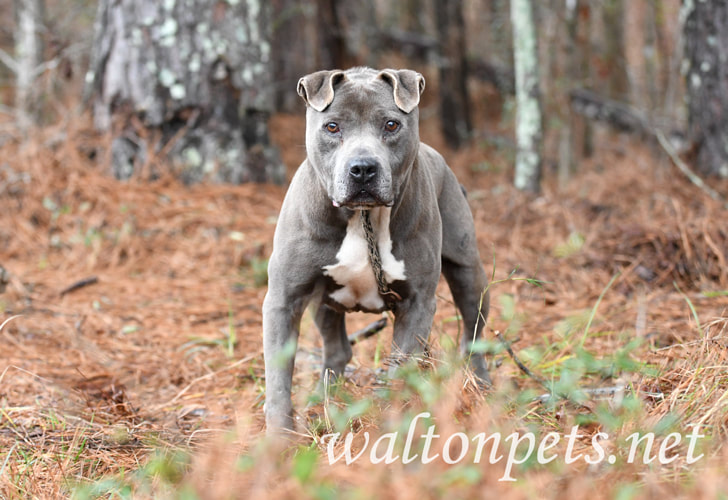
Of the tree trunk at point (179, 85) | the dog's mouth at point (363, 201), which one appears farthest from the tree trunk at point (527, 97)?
the dog's mouth at point (363, 201)

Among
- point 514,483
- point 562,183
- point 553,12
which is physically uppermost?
point 553,12

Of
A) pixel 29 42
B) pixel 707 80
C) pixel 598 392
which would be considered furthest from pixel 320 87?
pixel 29 42

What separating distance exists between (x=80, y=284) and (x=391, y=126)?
3456mm

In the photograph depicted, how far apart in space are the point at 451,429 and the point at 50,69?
710 centimetres

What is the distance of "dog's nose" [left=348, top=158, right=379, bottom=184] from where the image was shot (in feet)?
10.6

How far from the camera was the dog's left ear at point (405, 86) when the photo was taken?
3512 millimetres

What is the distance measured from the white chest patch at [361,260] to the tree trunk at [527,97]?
16.4 feet

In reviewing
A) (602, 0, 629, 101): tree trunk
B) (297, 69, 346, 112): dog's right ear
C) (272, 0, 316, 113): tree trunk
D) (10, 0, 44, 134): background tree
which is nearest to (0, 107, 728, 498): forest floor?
(297, 69, 346, 112): dog's right ear

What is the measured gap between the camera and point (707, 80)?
22.5 feet

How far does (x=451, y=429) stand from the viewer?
2.35 m

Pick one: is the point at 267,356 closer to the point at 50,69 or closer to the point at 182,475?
the point at 182,475

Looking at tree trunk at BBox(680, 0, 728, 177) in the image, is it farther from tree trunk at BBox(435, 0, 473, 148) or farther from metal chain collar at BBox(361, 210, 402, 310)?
tree trunk at BBox(435, 0, 473, 148)

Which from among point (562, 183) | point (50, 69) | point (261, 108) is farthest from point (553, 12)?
point (50, 69)

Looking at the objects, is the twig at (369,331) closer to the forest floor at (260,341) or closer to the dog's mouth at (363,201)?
the forest floor at (260,341)
